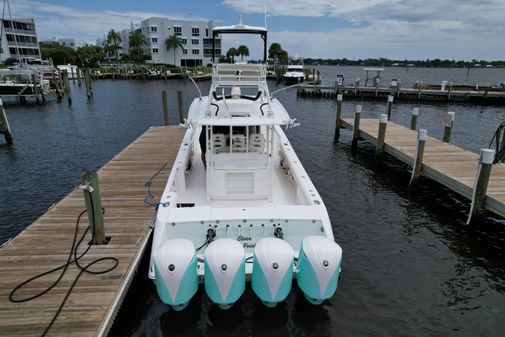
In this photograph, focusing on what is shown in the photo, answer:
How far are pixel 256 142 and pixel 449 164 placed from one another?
22.5 feet

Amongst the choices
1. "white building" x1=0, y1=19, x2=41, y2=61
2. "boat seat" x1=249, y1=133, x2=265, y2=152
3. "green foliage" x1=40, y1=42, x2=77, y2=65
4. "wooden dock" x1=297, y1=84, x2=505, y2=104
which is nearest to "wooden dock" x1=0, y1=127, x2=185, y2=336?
"boat seat" x1=249, y1=133, x2=265, y2=152

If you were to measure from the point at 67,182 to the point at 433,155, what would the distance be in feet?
44.3

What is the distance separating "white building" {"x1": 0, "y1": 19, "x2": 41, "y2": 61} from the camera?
220 feet

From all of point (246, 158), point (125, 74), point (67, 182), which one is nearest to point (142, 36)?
point (125, 74)

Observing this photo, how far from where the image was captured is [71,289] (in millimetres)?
5012

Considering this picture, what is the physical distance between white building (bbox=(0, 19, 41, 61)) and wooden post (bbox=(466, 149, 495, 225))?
79.3 m

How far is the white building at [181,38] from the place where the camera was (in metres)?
80.9

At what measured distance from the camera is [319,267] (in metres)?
4.89

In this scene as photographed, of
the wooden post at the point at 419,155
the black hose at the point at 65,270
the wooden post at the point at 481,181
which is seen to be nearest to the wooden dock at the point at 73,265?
the black hose at the point at 65,270

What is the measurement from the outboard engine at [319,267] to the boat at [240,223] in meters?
0.01

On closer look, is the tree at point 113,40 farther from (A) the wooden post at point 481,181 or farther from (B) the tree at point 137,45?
(A) the wooden post at point 481,181

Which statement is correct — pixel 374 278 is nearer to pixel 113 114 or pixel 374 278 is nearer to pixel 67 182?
pixel 67 182

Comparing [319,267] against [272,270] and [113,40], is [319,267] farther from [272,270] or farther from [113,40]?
[113,40]

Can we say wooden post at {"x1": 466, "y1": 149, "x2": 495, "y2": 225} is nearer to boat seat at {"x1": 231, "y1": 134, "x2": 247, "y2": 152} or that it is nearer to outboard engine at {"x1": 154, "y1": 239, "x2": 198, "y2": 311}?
boat seat at {"x1": 231, "y1": 134, "x2": 247, "y2": 152}
